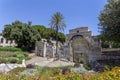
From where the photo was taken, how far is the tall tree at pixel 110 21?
2214 cm

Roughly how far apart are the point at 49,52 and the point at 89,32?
817 inches

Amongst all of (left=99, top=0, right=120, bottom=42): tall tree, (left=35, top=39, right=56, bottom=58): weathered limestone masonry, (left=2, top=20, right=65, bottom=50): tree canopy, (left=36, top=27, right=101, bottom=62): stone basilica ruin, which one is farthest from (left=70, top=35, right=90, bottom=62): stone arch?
(left=2, top=20, right=65, bottom=50): tree canopy

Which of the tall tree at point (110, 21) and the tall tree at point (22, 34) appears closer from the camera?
the tall tree at point (110, 21)

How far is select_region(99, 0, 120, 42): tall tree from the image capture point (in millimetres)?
22138

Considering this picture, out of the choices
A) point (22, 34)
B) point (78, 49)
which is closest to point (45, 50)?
point (78, 49)

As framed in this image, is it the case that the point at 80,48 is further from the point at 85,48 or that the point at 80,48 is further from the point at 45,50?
the point at 45,50

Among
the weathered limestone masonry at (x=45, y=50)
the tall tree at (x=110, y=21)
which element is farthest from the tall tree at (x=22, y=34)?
the tall tree at (x=110, y=21)

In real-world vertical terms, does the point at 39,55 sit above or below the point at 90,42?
below

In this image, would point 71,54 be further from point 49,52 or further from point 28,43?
point 28,43

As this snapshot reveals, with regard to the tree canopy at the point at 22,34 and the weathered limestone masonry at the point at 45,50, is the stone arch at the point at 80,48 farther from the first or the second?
the tree canopy at the point at 22,34

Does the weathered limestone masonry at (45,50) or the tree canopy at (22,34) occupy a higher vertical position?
the tree canopy at (22,34)

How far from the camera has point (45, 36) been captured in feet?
200

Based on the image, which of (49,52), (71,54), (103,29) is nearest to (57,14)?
(49,52)

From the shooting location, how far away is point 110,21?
23.0 metres
